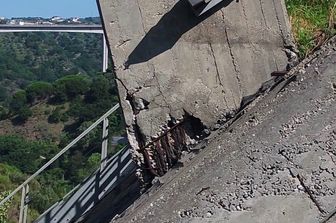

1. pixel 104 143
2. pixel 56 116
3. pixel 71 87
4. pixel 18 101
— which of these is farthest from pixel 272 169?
pixel 18 101

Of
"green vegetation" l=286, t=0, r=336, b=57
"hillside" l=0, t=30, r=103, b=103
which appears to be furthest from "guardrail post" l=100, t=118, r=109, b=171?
"hillside" l=0, t=30, r=103, b=103

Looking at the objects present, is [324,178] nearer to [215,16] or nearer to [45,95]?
[215,16]

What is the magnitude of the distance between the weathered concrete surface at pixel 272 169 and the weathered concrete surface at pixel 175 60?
1.82 ft

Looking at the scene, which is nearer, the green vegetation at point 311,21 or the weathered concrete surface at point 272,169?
the weathered concrete surface at point 272,169

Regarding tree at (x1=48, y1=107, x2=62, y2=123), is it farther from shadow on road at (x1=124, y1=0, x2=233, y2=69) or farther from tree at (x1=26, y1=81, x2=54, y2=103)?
shadow on road at (x1=124, y1=0, x2=233, y2=69)

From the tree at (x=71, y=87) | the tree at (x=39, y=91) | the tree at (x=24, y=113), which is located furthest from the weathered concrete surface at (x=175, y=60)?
the tree at (x=24, y=113)

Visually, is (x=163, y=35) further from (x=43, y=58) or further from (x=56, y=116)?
(x=43, y=58)

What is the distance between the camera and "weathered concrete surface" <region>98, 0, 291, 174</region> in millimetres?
4195

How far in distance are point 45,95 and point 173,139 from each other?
3650cm

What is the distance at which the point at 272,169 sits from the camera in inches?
142

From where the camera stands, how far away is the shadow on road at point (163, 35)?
13.7 ft

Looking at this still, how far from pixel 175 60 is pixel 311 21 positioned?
2.84 feet

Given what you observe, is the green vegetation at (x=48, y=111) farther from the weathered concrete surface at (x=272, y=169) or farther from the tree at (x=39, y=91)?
the weathered concrete surface at (x=272, y=169)

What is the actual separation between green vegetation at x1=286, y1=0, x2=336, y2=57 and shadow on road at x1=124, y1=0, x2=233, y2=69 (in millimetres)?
561
